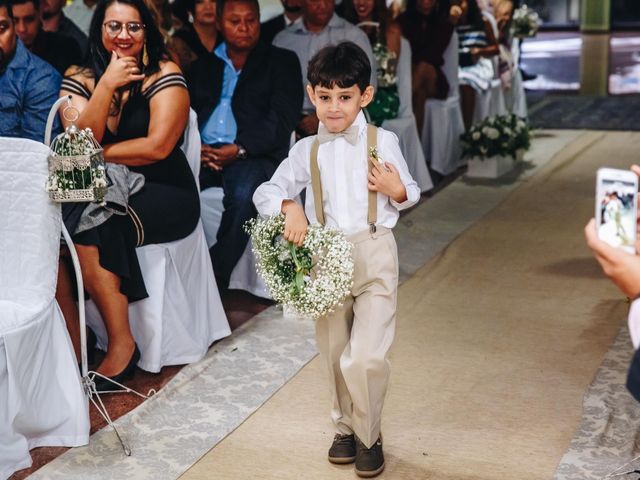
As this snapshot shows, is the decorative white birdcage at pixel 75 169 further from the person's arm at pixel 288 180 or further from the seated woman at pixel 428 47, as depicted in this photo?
the seated woman at pixel 428 47

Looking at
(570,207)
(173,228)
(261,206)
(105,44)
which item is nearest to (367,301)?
(261,206)

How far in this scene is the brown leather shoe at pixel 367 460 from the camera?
140 inches

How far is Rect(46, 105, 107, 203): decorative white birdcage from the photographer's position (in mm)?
3743

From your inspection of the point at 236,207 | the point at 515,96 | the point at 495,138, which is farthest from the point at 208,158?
the point at 515,96

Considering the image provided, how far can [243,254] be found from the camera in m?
5.57

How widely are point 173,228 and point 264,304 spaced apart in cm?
99

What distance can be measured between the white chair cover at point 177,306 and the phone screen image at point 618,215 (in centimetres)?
264

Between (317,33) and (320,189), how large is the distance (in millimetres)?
3491

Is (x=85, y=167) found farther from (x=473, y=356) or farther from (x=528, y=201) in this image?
(x=528, y=201)

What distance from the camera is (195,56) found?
6.29 m

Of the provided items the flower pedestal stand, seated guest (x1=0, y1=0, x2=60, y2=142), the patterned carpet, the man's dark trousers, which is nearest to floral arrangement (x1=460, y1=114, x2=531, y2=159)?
the flower pedestal stand

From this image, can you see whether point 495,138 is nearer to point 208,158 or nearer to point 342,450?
point 208,158

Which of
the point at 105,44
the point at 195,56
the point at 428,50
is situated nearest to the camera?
the point at 105,44

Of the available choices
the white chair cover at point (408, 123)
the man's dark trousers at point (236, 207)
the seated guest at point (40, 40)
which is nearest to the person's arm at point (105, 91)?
the man's dark trousers at point (236, 207)
